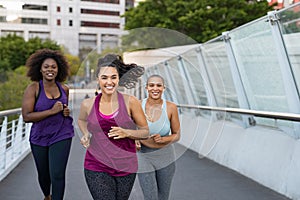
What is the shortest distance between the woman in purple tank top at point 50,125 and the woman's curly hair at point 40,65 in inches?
6.9

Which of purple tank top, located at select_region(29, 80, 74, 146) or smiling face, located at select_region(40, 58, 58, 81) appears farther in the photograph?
smiling face, located at select_region(40, 58, 58, 81)

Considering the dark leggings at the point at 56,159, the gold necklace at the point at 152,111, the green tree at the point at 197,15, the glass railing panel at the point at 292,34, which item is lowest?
the dark leggings at the point at 56,159

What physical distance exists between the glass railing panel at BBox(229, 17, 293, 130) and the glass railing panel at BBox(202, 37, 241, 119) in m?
0.56

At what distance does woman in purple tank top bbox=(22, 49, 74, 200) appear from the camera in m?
4.93

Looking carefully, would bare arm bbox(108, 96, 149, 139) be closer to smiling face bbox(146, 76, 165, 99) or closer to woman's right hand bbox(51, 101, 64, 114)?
smiling face bbox(146, 76, 165, 99)

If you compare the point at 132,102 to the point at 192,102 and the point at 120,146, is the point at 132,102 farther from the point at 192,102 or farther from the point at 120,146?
the point at 192,102

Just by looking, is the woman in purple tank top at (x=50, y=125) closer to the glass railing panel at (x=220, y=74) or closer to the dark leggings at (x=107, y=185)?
the dark leggings at (x=107, y=185)

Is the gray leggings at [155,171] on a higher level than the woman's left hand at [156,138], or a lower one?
lower

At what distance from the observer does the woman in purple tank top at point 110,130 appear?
11.1 feet

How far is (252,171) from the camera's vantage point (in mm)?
7426

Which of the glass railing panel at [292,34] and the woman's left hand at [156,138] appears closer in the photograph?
the woman's left hand at [156,138]

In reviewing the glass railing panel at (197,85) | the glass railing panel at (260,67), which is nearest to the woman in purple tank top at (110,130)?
the glass railing panel at (260,67)

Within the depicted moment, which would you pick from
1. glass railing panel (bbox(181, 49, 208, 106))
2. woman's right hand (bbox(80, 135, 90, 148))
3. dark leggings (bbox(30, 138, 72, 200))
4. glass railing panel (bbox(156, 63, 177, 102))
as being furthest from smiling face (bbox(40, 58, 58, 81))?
glass railing panel (bbox(181, 49, 208, 106))

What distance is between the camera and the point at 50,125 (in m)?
4.97
